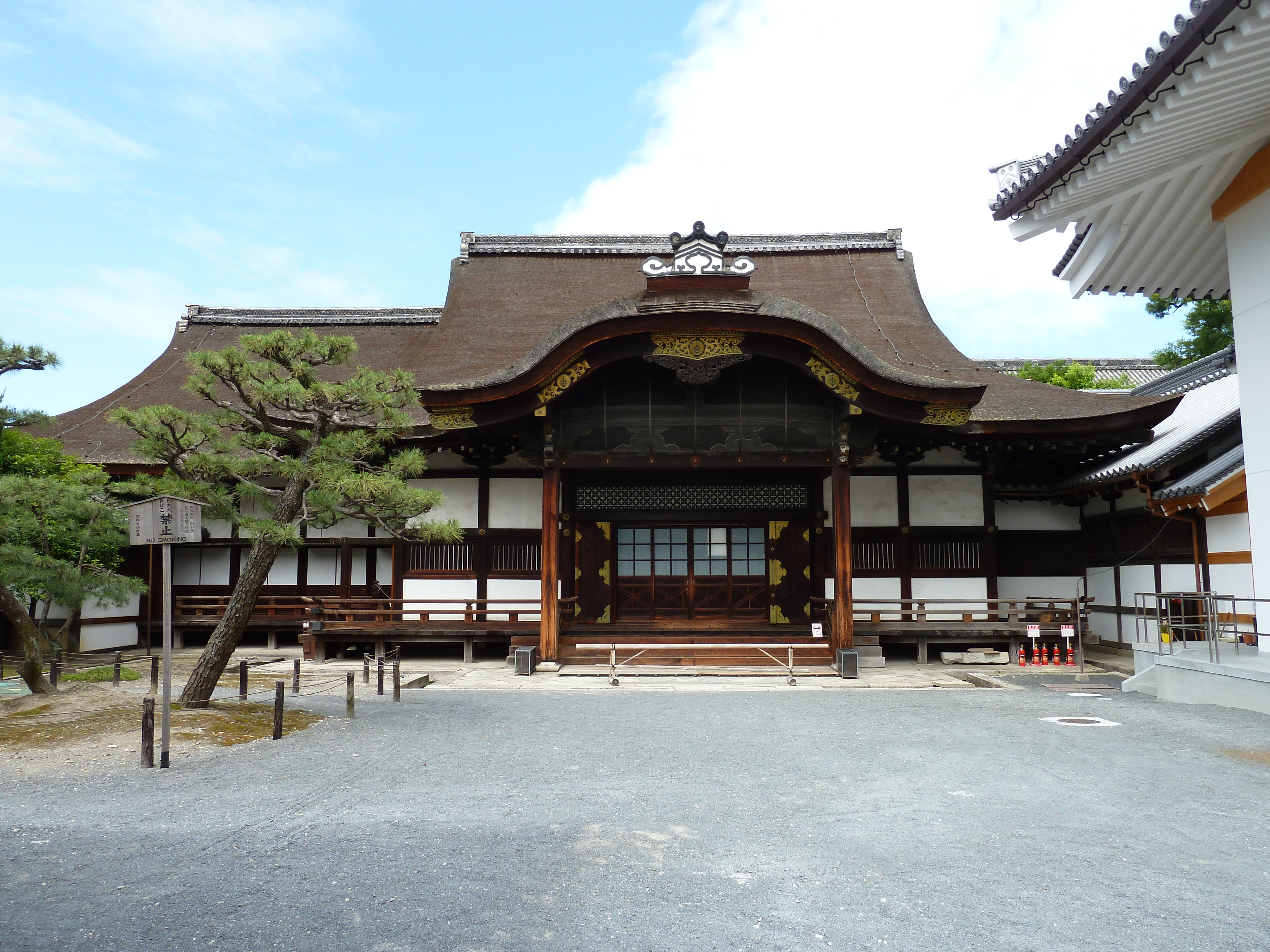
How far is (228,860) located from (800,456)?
9.77 m

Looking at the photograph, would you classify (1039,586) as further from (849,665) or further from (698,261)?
(698,261)

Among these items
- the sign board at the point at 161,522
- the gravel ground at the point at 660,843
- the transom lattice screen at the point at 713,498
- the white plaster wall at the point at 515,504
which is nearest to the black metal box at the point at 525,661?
the white plaster wall at the point at 515,504

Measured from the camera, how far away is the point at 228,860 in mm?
4242

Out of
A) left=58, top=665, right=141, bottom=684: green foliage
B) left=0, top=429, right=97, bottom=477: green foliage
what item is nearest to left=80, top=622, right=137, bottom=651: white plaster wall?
left=58, top=665, right=141, bottom=684: green foliage

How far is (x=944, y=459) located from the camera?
14086 mm

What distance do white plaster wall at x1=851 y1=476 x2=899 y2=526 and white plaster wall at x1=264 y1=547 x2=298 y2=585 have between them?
10.1 metres

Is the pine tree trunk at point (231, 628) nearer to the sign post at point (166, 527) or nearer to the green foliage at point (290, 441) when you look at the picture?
the green foliage at point (290, 441)

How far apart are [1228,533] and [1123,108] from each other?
22.0 feet

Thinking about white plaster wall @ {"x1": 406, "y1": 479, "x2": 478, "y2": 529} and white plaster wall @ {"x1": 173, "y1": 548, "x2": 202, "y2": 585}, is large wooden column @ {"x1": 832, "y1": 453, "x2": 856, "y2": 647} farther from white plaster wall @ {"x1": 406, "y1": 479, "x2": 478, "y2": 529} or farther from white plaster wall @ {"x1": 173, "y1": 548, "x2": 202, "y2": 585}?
white plaster wall @ {"x1": 173, "y1": 548, "x2": 202, "y2": 585}

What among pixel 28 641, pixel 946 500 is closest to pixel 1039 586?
pixel 946 500

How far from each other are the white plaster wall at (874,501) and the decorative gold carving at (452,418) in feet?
21.7

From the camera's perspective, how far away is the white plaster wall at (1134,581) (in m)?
12.6

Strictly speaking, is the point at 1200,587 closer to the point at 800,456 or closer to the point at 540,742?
the point at 800,456

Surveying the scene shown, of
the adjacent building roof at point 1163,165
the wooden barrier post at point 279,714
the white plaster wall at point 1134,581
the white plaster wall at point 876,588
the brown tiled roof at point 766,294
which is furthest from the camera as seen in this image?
the brown tiled roof at point 766,294
